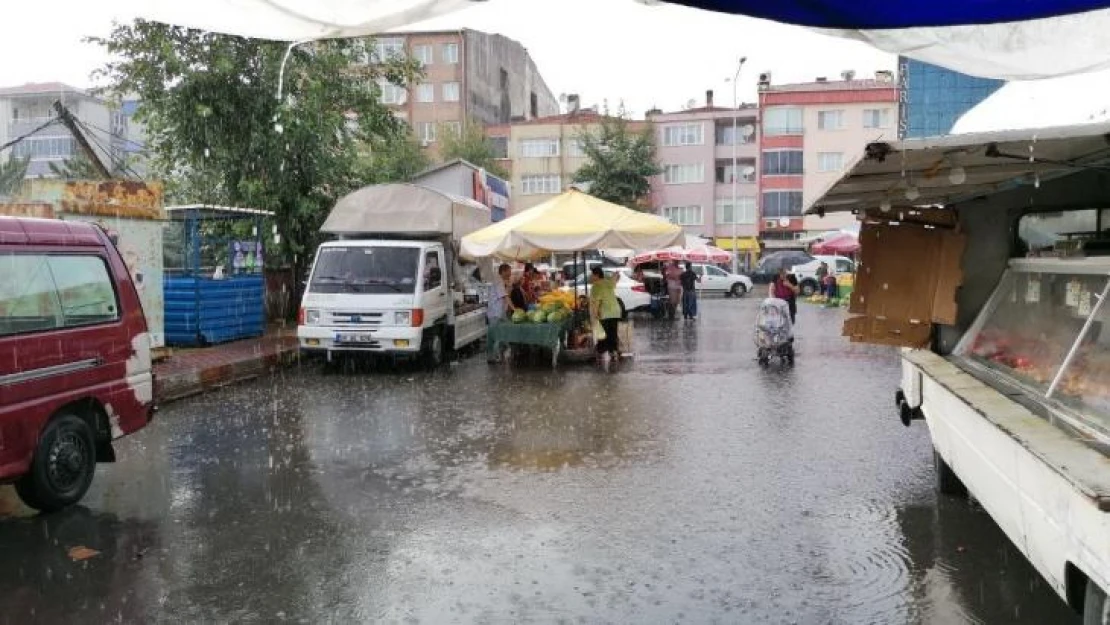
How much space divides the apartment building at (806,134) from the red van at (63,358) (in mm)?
53671

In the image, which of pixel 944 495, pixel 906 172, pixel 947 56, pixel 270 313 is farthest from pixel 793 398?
pixel 270 313

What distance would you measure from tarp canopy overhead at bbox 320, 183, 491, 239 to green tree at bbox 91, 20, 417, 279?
4.37 meters

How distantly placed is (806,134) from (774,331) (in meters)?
46.0

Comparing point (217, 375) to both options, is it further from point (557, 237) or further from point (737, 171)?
point (737, 171)

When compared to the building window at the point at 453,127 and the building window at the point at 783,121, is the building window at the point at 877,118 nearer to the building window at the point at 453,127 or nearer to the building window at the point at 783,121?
the building window at the point at 783,121

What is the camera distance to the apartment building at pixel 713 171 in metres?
59.2

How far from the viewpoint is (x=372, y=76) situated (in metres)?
22.8

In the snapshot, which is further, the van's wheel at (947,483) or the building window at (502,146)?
the building window at (502,146)

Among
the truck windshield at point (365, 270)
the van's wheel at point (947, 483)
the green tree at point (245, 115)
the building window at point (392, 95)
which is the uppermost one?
the building window at point (392, 95)

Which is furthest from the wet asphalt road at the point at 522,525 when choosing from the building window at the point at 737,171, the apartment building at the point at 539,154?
the apartment building at the point at 539,154

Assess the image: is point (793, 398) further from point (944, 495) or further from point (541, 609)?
point (541, 609)

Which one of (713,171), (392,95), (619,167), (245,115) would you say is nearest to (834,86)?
(713,171)

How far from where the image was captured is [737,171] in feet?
196

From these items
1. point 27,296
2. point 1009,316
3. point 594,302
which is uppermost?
point 27,296
